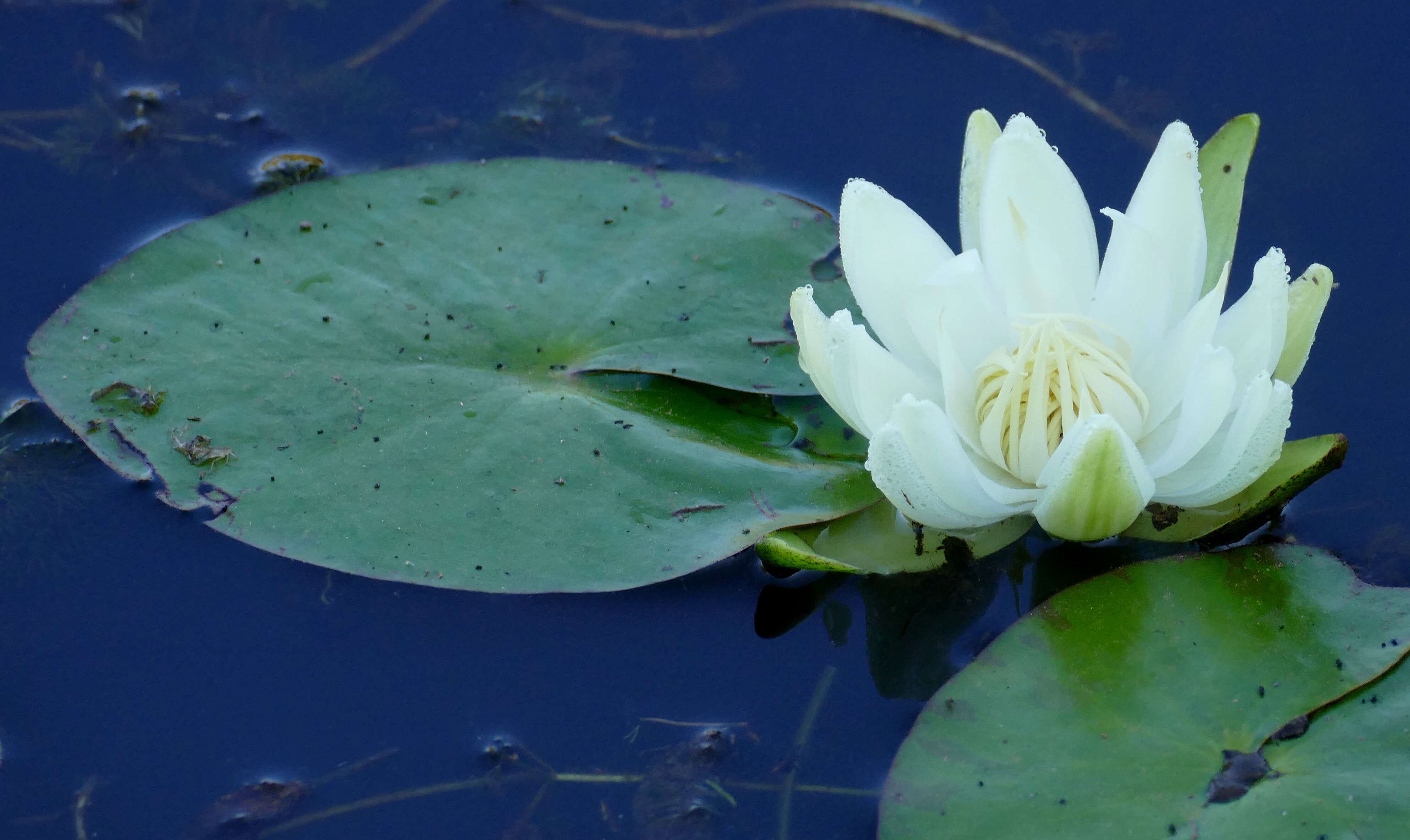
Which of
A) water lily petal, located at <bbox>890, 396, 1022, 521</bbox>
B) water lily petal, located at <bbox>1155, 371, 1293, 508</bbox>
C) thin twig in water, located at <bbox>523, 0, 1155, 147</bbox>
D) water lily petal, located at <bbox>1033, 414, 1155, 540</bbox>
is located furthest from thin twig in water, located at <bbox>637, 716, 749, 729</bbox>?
thin twig in water, located at <bbox>523, 0, 1155, 147</bbox>

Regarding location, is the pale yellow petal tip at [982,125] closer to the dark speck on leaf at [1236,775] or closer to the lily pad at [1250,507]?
the lily pad at [1250,507]

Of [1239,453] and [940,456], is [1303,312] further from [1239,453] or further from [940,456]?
[940,456]

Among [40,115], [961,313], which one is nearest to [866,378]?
[961,313]

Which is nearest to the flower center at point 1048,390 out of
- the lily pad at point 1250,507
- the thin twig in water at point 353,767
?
the lily pad at point 1250,507

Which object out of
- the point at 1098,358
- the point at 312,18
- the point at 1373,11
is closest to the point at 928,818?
the point at 1098,358

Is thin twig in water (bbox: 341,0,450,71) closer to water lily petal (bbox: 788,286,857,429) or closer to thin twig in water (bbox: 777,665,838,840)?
water lily petal (bbox: 788,286,857,429)
